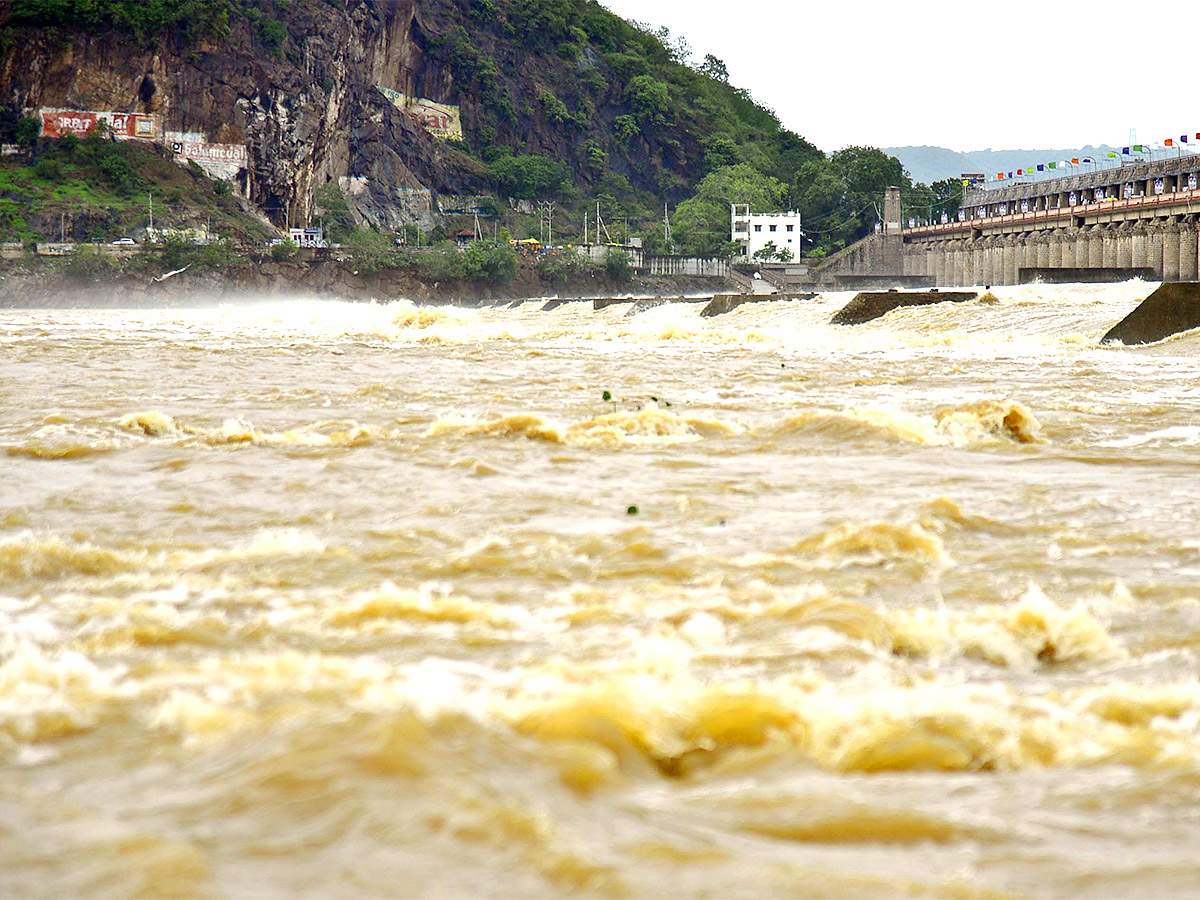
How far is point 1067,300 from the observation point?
23.9 metres

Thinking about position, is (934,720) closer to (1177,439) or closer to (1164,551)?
(1164,551)

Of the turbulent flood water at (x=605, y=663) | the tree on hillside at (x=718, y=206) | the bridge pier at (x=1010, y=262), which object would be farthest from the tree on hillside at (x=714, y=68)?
the turbulent flood water at (x=605, y=663)

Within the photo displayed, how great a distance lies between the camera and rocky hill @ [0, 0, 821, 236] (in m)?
96.5

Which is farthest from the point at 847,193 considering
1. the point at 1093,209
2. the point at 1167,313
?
the point at 1167,313

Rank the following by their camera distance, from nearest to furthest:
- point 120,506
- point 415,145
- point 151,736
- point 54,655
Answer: point 151,736, point 54,655, point 120,506, point 415,145

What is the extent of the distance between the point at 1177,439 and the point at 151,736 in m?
6.99

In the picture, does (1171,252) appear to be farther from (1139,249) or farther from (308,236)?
(308,236)

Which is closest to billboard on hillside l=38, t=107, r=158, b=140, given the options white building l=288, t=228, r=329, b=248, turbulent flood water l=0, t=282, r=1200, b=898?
white building l=288, t=228, r=329, b=248

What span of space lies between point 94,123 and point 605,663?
344ft

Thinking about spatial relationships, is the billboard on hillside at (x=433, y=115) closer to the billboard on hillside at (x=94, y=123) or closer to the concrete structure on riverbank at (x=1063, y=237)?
the billboard on hillside at (x=94, y=123)

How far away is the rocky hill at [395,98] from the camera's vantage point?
96.5 meters

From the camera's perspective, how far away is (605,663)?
321cm

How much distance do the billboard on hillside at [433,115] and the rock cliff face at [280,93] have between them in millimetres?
2524

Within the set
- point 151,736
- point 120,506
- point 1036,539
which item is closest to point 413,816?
point 151,736
